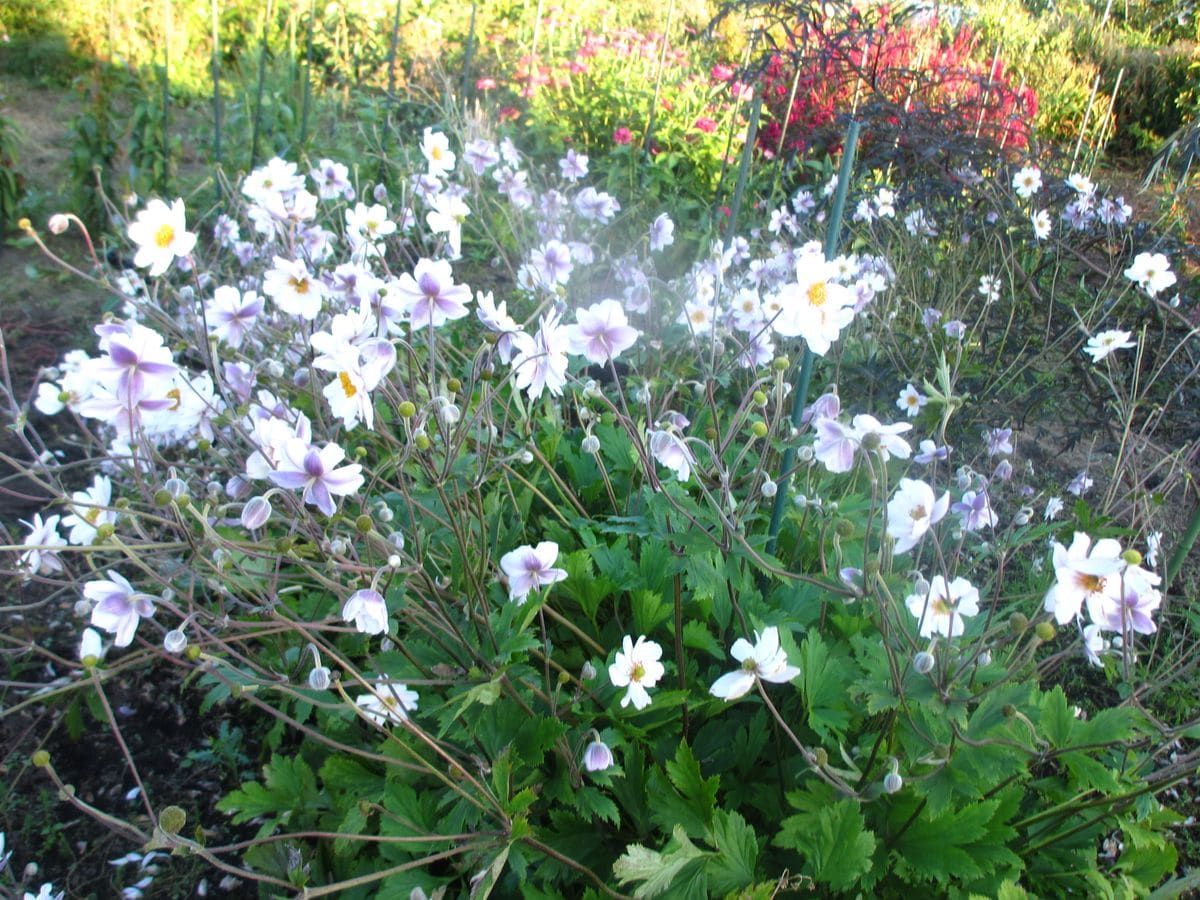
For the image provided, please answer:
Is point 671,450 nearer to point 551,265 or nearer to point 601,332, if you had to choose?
point 601,332

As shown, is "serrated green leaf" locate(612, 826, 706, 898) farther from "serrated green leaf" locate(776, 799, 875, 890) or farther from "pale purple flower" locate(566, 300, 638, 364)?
"pale purple flower" locate(566, 300, 638, 364)

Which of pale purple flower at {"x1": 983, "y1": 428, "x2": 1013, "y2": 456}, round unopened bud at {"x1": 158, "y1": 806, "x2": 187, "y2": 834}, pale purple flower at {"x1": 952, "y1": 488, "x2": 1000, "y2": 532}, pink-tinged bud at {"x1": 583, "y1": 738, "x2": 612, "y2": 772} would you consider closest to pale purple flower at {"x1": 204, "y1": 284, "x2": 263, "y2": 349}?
round unopened bud at {"x1": 158, "y1": 806, "x2": 187, "y2": 834}

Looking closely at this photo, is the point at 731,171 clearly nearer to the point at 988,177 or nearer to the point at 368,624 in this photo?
the point at 988,177

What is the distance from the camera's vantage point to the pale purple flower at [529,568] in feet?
5.21

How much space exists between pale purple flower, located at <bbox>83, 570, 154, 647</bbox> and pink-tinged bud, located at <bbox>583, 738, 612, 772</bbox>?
80cm

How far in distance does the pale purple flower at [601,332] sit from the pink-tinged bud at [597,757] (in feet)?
2.49

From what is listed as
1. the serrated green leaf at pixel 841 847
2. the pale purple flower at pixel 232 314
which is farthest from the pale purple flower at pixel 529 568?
the pale purple flower at pixel 232 314

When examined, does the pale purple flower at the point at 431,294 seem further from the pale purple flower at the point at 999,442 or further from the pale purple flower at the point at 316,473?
the pale purple flower at the point at 999,442

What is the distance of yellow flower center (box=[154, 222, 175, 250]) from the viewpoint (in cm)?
163

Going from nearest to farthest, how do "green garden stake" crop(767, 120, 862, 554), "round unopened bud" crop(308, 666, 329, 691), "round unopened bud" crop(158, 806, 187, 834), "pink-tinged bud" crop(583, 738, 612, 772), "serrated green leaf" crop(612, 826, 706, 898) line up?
"round unopened bud" crop(158, 806, 187, 834) → "serrated green leaf" crop(612, 826, 706, 898) → "round unopened bud" crop(308, 666, 329, 691) → "pink-tinged bud" crop(583, 738, 612, 772) → "green garden stake" crop(767, 120, 862, 554)

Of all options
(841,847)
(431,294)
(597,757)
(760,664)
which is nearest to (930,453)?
(760,664)

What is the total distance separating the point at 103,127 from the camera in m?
4.71

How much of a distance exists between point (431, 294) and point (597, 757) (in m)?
0.90

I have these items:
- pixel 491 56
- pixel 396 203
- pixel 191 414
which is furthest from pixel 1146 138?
pixel 191 414
